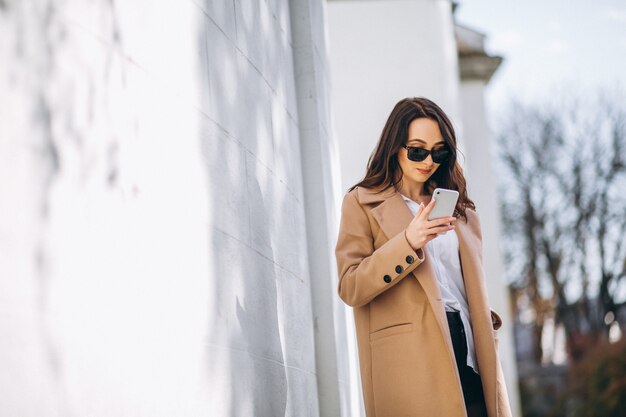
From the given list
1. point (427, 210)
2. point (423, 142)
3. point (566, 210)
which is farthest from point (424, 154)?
point (566, 210)

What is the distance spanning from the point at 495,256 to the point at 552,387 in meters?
9.36

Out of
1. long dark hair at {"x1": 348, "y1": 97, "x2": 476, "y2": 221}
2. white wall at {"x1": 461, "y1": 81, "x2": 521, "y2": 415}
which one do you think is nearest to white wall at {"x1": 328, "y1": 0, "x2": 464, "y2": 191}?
white wall at {"x1": 461, "y1": 81, "x2": 521, "y2": 415}

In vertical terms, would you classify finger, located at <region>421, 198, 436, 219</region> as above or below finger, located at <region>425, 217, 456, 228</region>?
above

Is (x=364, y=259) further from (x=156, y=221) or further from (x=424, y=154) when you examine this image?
(x=156, y=221)

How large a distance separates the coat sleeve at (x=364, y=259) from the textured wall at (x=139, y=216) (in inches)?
14.2

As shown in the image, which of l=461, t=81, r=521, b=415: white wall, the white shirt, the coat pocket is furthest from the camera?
l=461, t=81, r=521, b=415: white wall

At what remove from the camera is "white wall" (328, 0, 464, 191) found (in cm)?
1412

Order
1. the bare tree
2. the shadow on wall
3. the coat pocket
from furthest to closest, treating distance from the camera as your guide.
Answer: the bare tree, the coat pocket, the shadow on wall

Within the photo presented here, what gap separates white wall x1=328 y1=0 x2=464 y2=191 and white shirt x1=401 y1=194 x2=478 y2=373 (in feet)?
30.6

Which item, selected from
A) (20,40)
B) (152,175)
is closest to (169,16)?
(152,175)

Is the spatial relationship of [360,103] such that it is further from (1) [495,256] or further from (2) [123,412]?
(2) [123,412]

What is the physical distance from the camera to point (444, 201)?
155 inches

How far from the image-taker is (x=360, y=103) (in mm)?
14195

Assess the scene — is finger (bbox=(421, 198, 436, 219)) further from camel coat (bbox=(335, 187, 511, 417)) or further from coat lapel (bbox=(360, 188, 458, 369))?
coat lapel (bbox=(360, 188, 458, 369))
